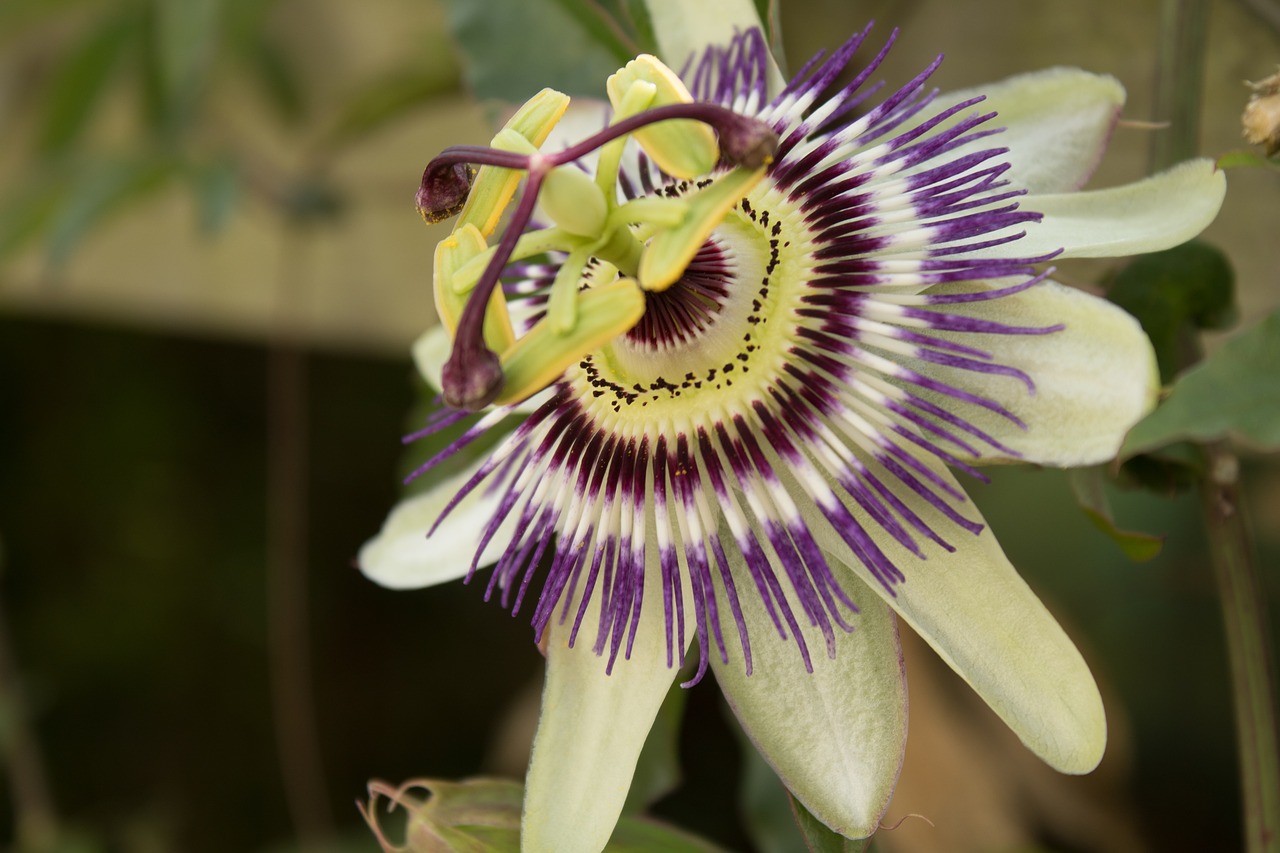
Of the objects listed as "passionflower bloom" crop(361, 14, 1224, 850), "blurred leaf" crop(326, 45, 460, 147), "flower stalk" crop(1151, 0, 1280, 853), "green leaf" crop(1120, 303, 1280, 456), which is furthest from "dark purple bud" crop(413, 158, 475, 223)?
"blurred leaf" crop(326, 45, 460, 147)

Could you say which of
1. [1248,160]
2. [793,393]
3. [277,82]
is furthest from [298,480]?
[1248,160]

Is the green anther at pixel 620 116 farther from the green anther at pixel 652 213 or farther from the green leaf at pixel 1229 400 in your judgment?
the green leaf at pixel 1229 400

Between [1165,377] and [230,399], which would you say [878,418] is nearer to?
[1165,377]

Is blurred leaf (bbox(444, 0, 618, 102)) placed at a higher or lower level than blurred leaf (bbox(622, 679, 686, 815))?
higher

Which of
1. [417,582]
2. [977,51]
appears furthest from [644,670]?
[977,51]

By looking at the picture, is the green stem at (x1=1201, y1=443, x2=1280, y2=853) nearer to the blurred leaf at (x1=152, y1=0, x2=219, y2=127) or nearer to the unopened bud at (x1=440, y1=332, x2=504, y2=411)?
the unopened bud at (x1=440, y1=332, x2=504, y2=411)

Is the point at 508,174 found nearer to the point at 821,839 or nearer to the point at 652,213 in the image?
the point at 652,213

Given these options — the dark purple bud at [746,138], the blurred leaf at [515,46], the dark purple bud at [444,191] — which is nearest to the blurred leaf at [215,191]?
the blurred leaf at [515,46]

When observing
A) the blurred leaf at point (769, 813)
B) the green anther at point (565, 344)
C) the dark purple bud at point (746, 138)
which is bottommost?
the blurred leaf at point (769, 813)

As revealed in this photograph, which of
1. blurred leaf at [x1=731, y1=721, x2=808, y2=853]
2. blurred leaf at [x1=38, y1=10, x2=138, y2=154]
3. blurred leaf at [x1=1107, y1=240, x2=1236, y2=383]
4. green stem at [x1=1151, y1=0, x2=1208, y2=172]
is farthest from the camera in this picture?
blurred leaf at [x1=38, y1=10, x2=138, y2=154]
